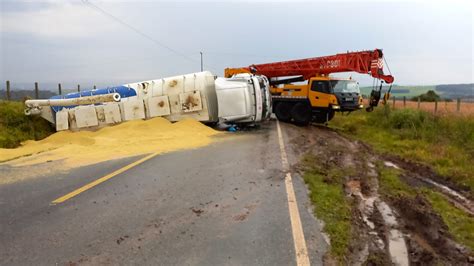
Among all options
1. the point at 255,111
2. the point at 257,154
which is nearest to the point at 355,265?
the point at 257,154

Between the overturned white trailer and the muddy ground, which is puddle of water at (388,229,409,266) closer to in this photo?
the muddy ground

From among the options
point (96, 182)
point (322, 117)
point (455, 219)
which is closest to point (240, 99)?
point (322, 117)

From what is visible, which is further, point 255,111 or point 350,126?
point 350,126

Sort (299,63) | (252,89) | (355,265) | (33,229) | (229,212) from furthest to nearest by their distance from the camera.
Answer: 1. (299,63)
2. (252,89)
3. (229,212)
4. (33,229)
5. (355,265)

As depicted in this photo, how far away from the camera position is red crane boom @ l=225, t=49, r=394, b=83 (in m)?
19.0

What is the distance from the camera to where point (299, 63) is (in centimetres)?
2231

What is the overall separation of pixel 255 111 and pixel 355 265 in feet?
39.2

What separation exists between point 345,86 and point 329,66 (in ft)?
4.33

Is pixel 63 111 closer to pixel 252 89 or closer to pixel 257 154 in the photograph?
pixel 252 89

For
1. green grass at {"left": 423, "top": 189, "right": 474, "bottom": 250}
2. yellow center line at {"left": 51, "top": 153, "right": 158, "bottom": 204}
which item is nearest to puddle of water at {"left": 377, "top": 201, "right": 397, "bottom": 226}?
green grass at {"left": 423, "top": 189, "right": 474, "bottom": 250}

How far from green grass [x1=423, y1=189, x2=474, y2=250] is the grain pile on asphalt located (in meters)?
6.56

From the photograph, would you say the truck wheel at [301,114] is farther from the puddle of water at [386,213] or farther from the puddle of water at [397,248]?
the puddle of water at [397,248]

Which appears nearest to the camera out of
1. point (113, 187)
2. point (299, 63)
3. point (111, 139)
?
point (113, 187)

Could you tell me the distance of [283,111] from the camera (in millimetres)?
22594
